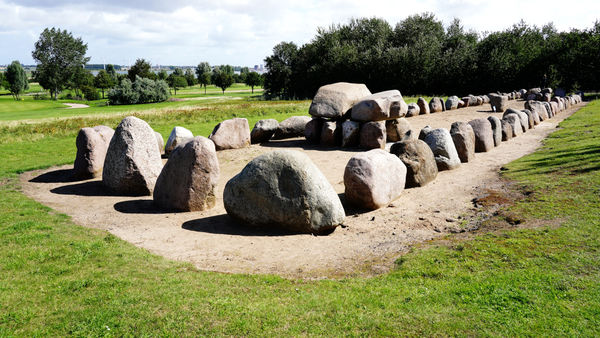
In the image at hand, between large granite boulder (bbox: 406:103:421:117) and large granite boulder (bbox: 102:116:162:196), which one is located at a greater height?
large granite boulder (bbox: 406:103:421:117)

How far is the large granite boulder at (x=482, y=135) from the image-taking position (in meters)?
16.7

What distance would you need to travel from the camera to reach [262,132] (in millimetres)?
20906

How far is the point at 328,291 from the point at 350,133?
13492 millimetres

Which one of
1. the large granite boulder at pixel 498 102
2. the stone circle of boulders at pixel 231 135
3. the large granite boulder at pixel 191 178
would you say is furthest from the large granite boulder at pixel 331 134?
the large granite boulder at pixel 498 102

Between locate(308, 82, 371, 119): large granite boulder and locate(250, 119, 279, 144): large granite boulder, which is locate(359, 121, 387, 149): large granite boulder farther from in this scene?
locate(250, 119, 279, 144): large granite boulder

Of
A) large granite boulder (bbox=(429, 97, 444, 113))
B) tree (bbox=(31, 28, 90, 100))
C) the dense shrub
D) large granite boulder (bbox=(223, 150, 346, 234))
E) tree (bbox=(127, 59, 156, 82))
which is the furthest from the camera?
tree (bbox=(31, 28, 90, 100))

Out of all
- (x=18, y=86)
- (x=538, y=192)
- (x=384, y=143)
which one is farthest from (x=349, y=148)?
(x=18, y=86)

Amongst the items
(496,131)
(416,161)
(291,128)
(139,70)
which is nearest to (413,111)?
(496,131)

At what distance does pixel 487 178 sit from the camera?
1239cm

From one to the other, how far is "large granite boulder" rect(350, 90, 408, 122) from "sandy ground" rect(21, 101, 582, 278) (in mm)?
5029

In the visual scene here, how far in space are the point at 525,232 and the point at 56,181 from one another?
46.8ft

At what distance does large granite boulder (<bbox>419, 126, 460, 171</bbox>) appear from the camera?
13789 mm

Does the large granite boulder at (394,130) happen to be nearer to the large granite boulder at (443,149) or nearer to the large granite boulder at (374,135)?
the large granite boulder at (374,135)

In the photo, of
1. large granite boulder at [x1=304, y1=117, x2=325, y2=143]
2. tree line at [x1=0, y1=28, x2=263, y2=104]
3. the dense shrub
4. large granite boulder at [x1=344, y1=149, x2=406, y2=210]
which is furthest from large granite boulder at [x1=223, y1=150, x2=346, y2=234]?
tree line at [x1=0, y1=28, x2=263, y2=104]
